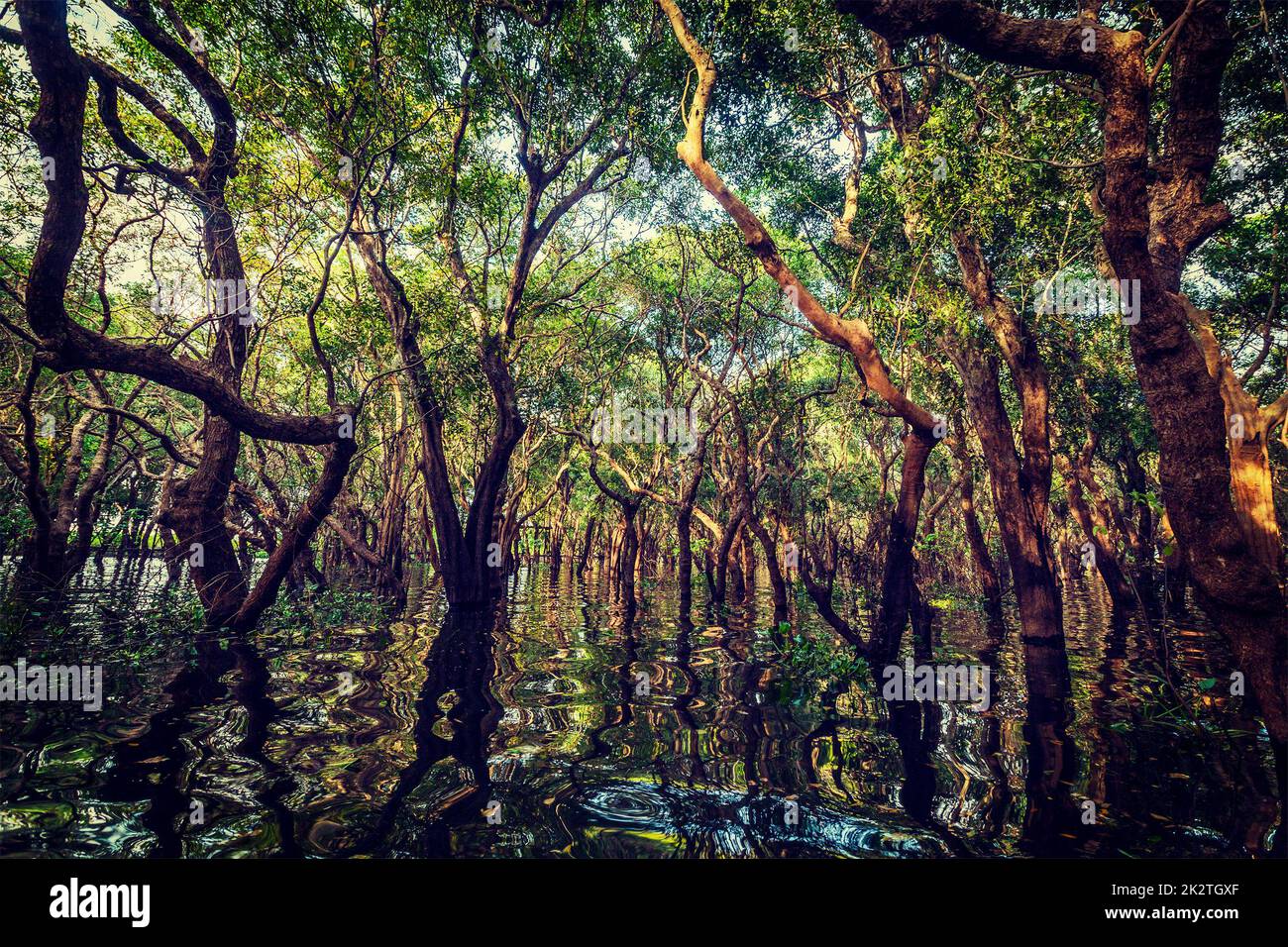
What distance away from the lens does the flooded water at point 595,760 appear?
355 cm

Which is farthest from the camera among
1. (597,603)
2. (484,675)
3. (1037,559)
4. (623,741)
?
(597,603)

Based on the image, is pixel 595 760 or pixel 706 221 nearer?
pixel 595 760

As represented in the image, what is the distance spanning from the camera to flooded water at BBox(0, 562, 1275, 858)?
3549 mm

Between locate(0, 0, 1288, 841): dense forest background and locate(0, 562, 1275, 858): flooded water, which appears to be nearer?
locate(0, 562, 1275, 858): flooded water

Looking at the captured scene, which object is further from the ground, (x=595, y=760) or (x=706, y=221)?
(x=706, y=221)

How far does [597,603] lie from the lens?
17547 mm

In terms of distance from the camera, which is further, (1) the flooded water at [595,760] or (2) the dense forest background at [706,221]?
(2) the dense forest background at [706,221]

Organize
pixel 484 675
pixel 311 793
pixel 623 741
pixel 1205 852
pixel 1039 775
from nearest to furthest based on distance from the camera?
pixel 1205 852, pixel 311 793, pixel 1039 775, pixel 623 741, pixel 484 675

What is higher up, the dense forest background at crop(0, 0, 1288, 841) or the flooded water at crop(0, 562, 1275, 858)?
the dense forest background at crop(0, 0, 1288, 841)

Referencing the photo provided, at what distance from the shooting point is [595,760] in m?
4.80

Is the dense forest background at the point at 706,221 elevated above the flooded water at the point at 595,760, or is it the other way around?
the dense forest background at the point at 706,221
